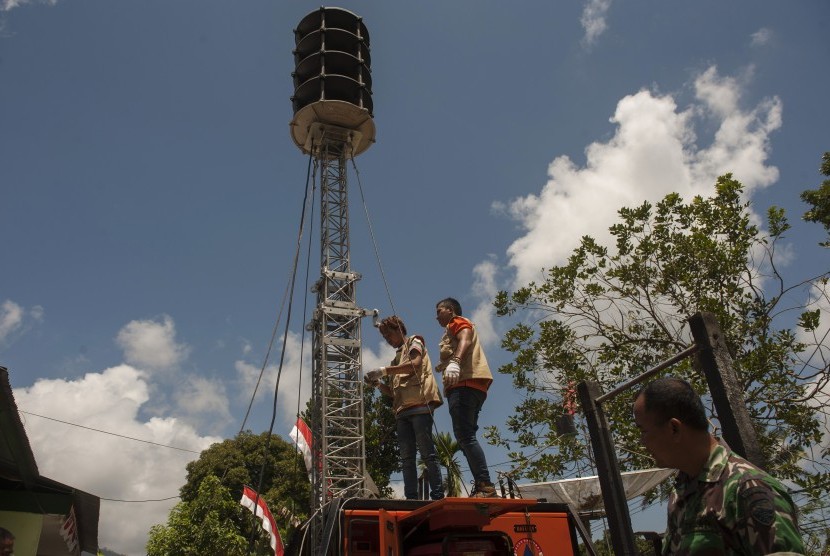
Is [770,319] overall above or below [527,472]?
above

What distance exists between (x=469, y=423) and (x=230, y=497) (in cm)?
2172

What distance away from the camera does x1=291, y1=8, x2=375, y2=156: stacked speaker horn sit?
15.9 m

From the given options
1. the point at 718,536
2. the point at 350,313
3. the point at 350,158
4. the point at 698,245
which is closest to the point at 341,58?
the point at 350,158

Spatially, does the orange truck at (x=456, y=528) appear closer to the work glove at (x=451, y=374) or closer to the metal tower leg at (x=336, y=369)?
the work glove at (x=451, y=374)

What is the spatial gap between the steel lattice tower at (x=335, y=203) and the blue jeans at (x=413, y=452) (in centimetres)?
871

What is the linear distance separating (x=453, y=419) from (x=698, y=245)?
7303 millimetres

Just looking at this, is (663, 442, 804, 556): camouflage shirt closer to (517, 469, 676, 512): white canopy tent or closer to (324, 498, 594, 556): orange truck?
(324, 498, 594, 556): orange truck

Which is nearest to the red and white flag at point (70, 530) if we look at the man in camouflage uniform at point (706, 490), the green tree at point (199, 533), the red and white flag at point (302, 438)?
the man in camouflage uniform at point (706, 490)

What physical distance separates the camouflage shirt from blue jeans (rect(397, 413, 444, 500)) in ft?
10.7

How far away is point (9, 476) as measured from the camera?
242 inches

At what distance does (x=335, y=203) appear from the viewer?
16828mm

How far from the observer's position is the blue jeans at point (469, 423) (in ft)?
15.6

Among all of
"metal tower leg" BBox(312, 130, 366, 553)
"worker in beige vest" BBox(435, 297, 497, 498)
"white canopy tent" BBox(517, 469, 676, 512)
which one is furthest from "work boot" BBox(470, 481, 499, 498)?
"metal tower leg" BBox(312, 130, 366, 553)

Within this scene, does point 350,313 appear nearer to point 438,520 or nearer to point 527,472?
point 527,472
